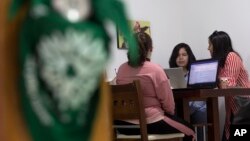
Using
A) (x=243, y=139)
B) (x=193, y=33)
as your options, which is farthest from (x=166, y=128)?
(x=193, y=33)

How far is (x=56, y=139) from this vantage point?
257mm

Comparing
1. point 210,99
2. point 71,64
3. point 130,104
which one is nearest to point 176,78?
point 210,99

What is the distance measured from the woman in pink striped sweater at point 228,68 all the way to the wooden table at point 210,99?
22.2 inches

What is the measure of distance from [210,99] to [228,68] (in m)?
0.74

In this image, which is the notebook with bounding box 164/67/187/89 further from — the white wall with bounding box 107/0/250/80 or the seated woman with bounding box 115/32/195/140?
the white wall with bounding box 107/0/250/80

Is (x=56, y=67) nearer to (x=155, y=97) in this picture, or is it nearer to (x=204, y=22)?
(x=155, y=97)

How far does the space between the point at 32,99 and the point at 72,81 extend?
1.1 inches

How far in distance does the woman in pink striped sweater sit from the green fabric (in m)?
2.97

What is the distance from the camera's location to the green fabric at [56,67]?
0.25 meters

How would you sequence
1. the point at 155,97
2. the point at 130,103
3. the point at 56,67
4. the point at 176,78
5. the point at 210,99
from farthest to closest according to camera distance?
the point at 176,78, the point at 210,99, the point at 155,97, the point at 130,103, the point at 56,67

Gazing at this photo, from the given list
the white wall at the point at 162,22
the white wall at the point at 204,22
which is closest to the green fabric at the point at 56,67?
the white wall at the point at 162,22

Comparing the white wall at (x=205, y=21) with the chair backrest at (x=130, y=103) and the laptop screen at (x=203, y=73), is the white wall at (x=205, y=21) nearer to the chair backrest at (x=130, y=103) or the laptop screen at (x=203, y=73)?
the laptop screen at (x=203, y=73)

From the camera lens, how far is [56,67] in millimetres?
257

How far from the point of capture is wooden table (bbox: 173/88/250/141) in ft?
7.50
